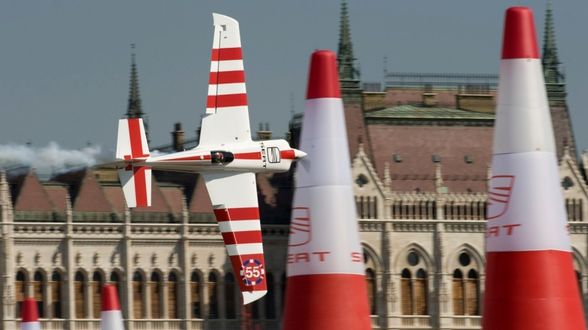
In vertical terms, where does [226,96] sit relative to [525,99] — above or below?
above

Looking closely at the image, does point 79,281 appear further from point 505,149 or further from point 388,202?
point 505,149

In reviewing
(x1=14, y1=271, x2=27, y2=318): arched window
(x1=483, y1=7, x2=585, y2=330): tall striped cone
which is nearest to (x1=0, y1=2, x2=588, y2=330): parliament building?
(x1=14, y1=271, x2=27, y2=318): arched window

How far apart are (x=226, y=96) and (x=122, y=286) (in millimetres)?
45688

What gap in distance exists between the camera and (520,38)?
20.6m

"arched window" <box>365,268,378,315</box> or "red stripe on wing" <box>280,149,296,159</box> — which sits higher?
"arched window" <box>365,268,378,315</box>

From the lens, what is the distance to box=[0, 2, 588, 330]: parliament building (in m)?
79.1

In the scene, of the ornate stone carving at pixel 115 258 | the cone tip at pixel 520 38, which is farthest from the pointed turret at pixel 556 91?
the cone tip at pixel 520 38

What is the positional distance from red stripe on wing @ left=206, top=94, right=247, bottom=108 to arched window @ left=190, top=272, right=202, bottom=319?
154 ft

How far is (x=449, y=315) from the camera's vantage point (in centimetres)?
8356

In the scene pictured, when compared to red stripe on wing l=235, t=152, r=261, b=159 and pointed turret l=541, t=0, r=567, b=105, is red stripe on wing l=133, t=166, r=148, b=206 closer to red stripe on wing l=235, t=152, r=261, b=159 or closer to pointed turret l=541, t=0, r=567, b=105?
red stripe on wing l=235, t=152, r=261, b=159

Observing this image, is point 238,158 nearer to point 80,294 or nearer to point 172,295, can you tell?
point 80,294

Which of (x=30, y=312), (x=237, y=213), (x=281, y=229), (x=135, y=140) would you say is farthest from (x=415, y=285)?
(x=30, y=312)

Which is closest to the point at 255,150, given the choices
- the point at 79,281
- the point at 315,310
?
the point at 315,310

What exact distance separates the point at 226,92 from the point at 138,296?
1818 inches
